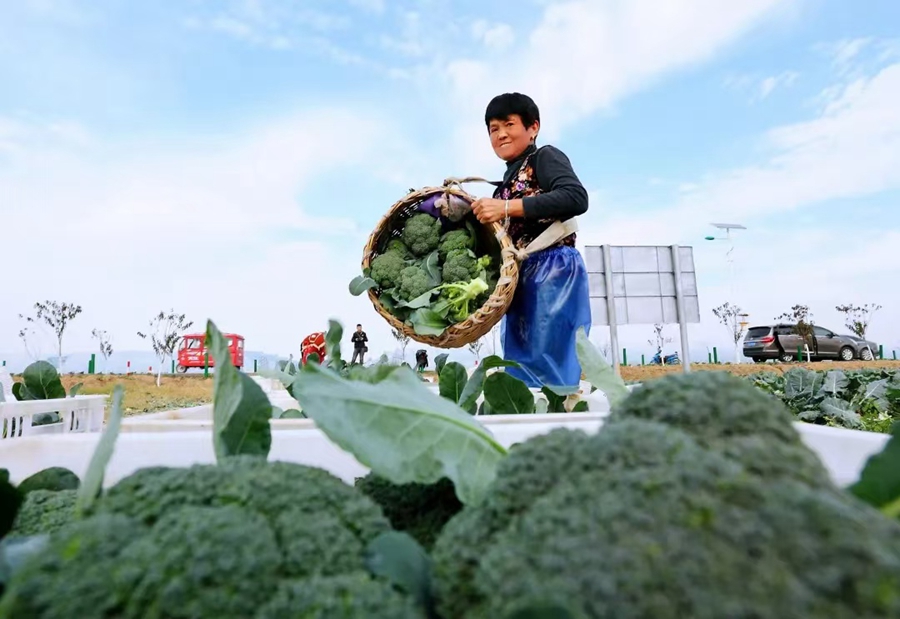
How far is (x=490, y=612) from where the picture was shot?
384mm

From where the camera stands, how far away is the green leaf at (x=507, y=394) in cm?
143

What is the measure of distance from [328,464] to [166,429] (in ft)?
1.47

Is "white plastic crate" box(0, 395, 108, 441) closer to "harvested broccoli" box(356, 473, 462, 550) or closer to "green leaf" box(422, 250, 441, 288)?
"harvested broccoli" box(356, 473, 462, 550)

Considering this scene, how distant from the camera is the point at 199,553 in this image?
38cm

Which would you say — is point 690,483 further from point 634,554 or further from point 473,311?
point 473,311

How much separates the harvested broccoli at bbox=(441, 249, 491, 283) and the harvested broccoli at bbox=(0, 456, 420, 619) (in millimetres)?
2758

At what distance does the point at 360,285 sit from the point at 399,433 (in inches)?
96.0

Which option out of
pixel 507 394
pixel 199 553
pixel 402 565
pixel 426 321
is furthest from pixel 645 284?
pixel 199 553

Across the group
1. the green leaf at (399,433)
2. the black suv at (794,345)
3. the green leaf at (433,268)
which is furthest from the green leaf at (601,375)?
the black suv at (794,345)

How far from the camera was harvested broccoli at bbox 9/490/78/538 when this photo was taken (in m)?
0.55

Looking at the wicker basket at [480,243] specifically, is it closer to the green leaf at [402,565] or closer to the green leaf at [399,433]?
the green leaf at [399,433]

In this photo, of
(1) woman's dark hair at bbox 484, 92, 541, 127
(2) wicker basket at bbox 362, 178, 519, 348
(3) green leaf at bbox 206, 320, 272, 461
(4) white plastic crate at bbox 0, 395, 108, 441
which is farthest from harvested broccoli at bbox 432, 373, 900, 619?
(1) woman's dark hair at bbox 484, 92, 541, 127

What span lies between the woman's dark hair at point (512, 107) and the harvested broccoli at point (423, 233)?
2.14 feet

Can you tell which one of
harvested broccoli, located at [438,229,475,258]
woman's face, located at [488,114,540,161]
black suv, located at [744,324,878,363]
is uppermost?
woman's face, located at [488,114,540,161]
